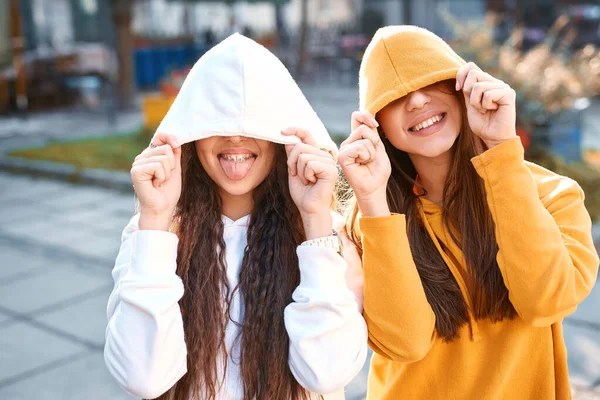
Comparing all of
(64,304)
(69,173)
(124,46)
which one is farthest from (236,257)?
(124,46)

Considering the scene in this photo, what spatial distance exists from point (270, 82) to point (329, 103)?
40.1 feet

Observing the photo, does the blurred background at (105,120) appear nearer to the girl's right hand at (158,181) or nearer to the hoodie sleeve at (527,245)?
the hoodie sleeve at (527,245)

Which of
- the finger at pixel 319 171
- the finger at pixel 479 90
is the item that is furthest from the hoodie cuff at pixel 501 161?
the finger at pixel 319 171

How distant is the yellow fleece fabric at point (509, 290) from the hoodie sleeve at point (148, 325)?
18.0 inches

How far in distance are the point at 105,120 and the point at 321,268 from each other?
1229 cm

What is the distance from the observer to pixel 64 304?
486cm

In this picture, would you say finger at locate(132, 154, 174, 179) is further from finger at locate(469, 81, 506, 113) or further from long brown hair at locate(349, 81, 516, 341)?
finger at locate(469, 81, 506, 113)

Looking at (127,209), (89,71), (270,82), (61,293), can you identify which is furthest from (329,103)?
(270,82)

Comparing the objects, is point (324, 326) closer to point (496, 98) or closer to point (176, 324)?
point (176, 324)

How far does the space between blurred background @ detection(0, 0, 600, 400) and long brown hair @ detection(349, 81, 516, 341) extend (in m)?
1.69

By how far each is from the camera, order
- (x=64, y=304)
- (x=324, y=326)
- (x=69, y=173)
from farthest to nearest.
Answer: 1. (x=69, y=173)
2. (x=64, y=304)
3. (x=324, y=326)

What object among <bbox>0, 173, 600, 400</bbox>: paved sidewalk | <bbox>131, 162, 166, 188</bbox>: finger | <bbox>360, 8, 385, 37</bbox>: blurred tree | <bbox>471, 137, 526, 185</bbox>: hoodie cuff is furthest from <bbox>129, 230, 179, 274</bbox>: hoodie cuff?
<bbox>360, 8, 385, 37</bbox>: blurred tree

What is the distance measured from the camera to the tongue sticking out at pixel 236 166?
1.88 meters

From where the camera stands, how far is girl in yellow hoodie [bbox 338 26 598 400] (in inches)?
68.6
